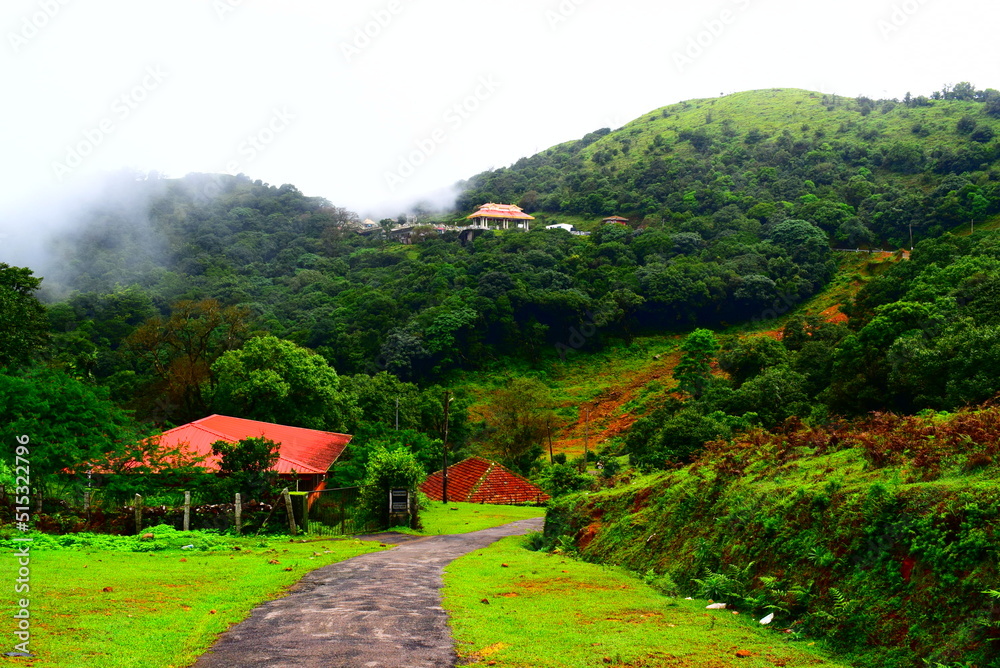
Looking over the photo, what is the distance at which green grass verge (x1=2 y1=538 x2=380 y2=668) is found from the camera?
6285mm

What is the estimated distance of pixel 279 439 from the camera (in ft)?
99.6

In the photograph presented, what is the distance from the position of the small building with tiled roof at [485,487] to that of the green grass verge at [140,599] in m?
26.1

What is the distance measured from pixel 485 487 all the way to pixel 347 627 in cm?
3346

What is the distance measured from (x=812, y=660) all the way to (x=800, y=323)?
166 ft

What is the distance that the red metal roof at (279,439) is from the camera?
26672mm

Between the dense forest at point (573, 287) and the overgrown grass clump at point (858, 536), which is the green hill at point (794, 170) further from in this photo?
the overgrown grass clump at point (858, 536)

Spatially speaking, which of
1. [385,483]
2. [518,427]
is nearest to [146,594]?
[385,483]

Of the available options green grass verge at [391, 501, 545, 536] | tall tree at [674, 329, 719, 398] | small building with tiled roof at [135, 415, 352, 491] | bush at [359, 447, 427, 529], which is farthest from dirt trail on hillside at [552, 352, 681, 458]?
bush at [359, 447, 427, 529]

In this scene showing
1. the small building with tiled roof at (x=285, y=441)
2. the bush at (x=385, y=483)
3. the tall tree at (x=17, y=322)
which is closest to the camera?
the bush at (x=385, y=483)

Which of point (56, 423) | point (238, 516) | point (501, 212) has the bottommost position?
point (238, 516)

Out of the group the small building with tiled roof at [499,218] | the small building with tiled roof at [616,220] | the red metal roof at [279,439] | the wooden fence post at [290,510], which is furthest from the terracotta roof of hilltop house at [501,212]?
the wooden fence post at [290,510]

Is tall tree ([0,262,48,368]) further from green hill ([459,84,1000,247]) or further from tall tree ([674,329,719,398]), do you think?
green hill ([459,84,1000,247])

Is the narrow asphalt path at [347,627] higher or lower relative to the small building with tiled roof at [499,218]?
lower

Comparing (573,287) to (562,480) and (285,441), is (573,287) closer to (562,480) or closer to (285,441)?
(285,441)
